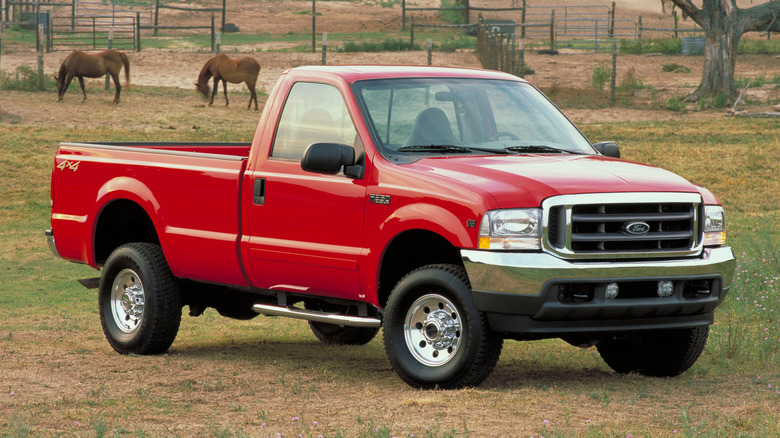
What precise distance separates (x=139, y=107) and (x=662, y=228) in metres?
26.2

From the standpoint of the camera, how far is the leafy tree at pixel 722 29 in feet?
117

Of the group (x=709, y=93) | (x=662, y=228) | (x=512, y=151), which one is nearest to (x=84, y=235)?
(x=512, y=151)

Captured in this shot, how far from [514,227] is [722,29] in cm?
3140

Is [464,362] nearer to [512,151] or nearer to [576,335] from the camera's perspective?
[576,335]

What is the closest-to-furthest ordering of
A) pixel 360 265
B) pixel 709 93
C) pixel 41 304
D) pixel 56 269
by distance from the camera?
pixel 360 265 < pixel 41 304 < pixel 56 269 < pixel 709 93

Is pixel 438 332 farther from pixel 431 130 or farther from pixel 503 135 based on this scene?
pixel 503 135

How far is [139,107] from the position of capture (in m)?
32.0

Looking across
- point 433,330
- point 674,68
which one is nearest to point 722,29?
point 674,68

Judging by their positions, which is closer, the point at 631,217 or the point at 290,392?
the point at 631,217

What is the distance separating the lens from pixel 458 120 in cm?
809

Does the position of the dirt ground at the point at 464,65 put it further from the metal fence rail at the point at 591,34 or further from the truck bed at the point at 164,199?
the truck bed at the point at 164,199

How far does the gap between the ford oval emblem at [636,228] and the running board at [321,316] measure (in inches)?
65.6

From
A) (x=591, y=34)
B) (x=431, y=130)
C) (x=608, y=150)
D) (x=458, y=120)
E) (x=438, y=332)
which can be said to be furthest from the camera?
(x=591, y=34)

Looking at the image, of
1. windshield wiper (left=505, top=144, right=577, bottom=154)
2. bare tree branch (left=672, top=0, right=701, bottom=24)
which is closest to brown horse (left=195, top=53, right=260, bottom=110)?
bare tree branch (left=672, top=0, right=701, bottom=24)
